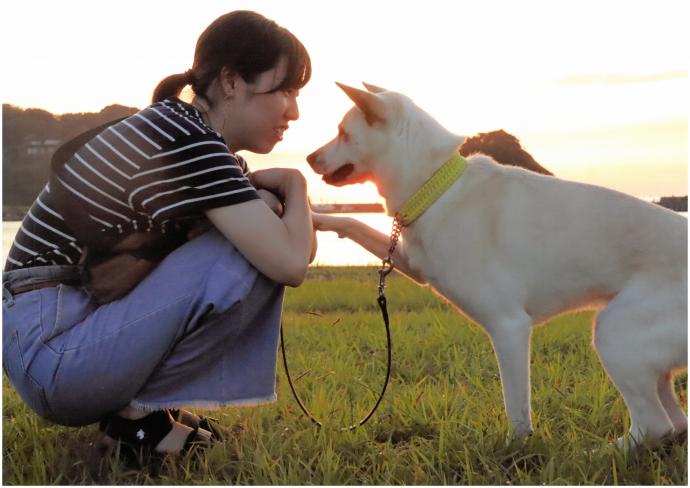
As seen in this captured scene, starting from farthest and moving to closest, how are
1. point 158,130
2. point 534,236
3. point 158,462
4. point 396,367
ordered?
point 396,367
point 534,236
point 158,462
point 158,130

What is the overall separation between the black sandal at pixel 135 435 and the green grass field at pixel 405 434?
0.05 metres

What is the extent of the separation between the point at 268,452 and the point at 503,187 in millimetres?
1198

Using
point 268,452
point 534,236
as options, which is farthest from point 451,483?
point 534,236

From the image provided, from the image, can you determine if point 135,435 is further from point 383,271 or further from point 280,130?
point 280,130

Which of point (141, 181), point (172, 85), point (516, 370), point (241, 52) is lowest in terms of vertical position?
point (516, 370)

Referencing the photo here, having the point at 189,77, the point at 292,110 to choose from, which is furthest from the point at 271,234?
the point at 189,77

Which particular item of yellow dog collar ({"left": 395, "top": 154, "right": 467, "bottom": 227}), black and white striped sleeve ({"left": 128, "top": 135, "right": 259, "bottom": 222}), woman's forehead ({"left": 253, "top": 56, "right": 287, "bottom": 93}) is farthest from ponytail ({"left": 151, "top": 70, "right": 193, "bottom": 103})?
yellow dog collar ({"left": 395, "top": 154, "right": 467, "bottom": 227})

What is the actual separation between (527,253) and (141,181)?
→ 4.13 ft

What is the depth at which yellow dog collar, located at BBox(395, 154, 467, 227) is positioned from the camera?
2.56 m

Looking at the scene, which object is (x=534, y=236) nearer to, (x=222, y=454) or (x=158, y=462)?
(x=222, y=454)

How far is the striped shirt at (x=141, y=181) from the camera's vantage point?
6.55 ft

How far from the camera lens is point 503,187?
2.56m

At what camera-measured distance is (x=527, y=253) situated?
95.7 inches

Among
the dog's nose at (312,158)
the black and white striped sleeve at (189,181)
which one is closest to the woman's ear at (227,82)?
the black and white striped sleeve at (189,181)
